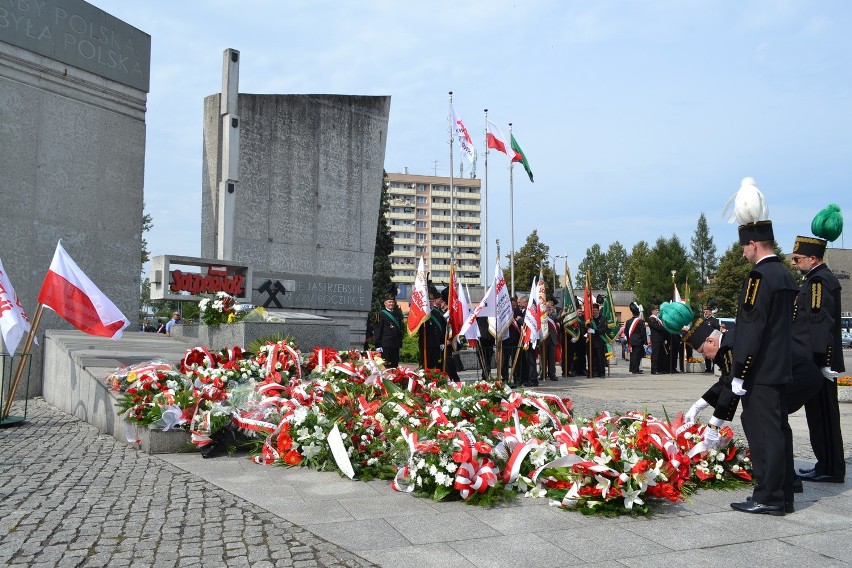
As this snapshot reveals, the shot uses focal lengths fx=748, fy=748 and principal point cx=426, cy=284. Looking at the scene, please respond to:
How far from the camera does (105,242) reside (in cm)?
1393

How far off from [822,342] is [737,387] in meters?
1.33

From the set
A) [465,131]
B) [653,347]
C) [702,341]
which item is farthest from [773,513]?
[465,131]

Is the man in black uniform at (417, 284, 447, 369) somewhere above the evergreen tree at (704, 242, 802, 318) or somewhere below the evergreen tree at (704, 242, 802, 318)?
below

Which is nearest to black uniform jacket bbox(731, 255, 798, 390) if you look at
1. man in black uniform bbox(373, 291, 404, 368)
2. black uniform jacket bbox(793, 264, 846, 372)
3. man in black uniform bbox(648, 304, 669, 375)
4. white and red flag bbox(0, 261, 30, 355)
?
black uniform jacket bbox(793, 264, 846, 372)

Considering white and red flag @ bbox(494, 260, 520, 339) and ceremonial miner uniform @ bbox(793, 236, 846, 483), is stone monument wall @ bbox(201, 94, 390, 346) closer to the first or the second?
white and red flag @ bbox(494, 260, 520, 339)

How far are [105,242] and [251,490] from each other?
1003cm

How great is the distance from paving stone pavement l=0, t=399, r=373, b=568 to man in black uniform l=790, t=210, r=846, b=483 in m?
3.83

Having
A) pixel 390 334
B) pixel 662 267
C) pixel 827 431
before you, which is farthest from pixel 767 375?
pixel 662 267

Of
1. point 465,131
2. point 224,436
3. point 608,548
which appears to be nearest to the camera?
point 608,548

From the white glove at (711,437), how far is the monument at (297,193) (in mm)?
13142

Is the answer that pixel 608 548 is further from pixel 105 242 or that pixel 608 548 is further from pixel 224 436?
pixel 105 242

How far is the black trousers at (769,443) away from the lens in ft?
15.1

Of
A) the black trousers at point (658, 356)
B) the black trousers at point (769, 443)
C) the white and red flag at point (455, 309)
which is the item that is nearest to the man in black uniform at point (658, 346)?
the black trousers at point (658, 356)

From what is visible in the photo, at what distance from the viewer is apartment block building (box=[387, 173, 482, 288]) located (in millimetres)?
116938
